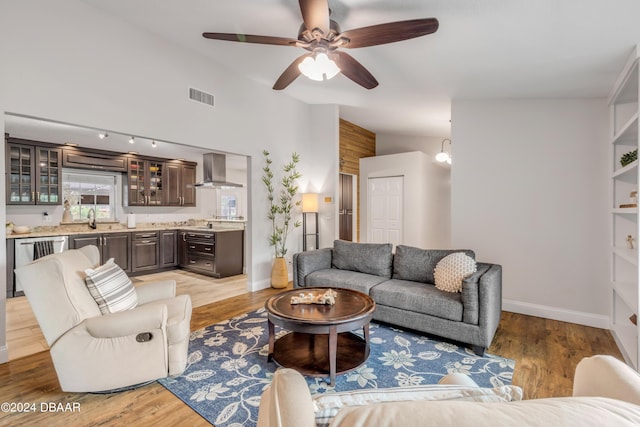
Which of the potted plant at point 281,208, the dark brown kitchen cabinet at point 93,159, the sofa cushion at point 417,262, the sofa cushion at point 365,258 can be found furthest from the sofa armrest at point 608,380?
the dark brown kitchen cabinet at point 93,159

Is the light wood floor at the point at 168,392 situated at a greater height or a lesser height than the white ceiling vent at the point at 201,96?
lesser

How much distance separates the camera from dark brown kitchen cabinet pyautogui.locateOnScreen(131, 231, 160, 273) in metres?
5.56

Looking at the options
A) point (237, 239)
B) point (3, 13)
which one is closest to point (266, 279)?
point (237, 239)

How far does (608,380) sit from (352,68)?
257 centimetres

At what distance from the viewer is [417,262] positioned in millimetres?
3398

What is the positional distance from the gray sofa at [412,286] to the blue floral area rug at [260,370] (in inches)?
7.2

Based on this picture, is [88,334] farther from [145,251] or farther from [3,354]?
[145,251]

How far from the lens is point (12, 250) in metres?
4.32

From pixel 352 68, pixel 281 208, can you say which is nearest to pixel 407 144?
pixel 281 208

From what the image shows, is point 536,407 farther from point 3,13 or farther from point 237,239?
point 237,239

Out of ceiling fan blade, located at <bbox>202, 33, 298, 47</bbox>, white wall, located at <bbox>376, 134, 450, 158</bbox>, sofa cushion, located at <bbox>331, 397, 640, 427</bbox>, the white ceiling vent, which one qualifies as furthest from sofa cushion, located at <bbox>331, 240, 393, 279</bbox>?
white wall, located at <bbox>376, 134, 450, 158</bbox>

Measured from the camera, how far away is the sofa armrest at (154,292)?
2.59m

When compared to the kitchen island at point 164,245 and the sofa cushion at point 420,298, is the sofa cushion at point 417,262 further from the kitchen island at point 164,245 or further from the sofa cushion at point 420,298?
the kitchen island at point 164,245

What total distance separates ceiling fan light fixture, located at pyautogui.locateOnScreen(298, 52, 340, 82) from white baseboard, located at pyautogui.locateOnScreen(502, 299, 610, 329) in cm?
334
